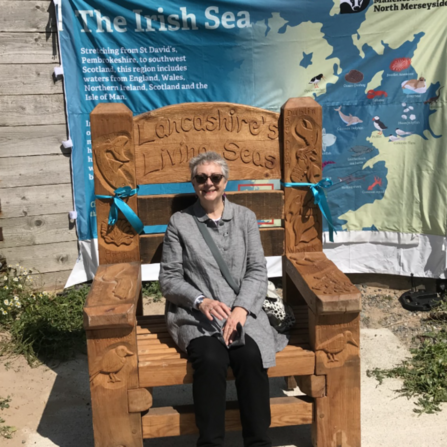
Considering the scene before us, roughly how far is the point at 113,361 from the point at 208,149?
1.29 m

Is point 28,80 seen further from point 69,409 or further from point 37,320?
point 69,409

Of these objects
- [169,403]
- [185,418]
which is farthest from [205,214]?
[169,403]

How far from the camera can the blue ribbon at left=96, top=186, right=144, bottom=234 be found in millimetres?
3084

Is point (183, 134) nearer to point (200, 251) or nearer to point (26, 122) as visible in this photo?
point (200, 251)

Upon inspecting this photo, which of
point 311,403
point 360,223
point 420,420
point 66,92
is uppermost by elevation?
point 66,92

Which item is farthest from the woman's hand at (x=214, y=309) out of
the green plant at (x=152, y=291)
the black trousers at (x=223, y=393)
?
the green plant at (x=152, y=291)

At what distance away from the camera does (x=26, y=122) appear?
4.89 m

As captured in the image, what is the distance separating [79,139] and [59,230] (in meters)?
0.84

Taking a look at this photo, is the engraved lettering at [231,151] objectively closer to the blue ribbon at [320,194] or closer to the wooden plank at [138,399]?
the blue ribbon at [320,194]

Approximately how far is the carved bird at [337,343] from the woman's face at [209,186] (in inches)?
35.2

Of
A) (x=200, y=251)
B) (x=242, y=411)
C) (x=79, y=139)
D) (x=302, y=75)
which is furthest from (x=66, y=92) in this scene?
(x=242, y=411)

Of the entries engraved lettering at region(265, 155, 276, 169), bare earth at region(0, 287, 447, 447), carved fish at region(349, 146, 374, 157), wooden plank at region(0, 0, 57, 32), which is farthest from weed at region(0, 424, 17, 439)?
carved fish at region(349, 146, 374, 157)

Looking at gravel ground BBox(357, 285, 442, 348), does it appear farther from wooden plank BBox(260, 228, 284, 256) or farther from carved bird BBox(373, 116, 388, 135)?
wooden plank BBox(260, 228, 284, 256)

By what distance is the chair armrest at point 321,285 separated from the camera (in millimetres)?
2609
